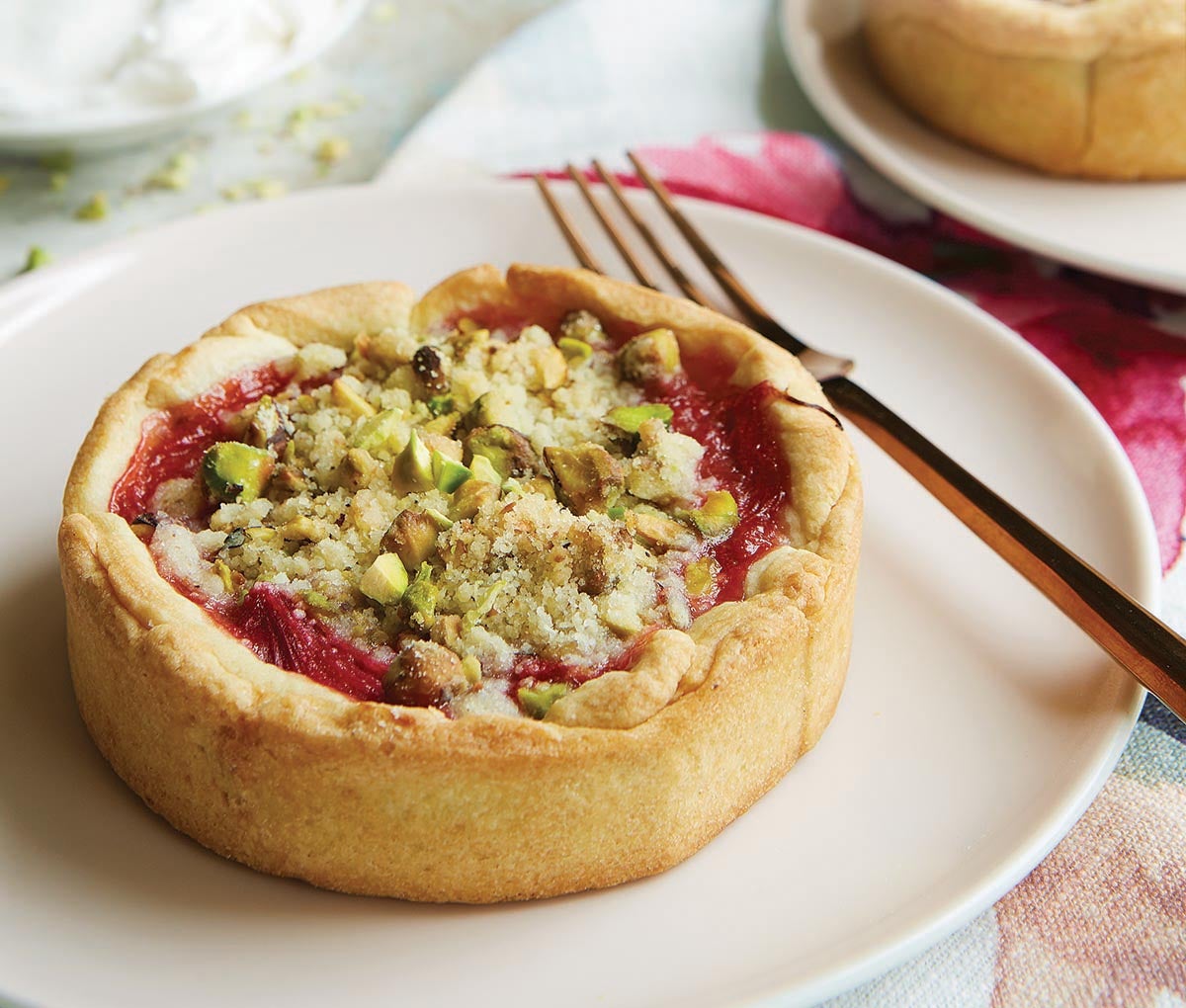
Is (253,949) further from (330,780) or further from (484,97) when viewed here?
(484,97)

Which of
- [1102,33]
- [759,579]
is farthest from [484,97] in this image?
[759,579]

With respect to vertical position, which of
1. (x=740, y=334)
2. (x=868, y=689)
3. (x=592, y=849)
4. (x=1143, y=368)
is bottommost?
(x=1143, y=368)

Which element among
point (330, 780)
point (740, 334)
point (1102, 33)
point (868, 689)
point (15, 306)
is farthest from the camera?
point (1102, 33)

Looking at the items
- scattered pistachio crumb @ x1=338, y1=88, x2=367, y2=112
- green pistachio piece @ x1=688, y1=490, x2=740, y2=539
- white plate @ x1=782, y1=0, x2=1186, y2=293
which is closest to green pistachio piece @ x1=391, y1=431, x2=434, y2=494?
green pistachio piece @ x1=688, y1=490, x2=740, y2=539

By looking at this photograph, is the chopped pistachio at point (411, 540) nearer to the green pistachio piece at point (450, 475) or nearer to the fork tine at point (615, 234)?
the green pistachio piece at point (450, 475)

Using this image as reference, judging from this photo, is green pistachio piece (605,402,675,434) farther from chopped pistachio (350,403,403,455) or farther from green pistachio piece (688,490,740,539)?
chopped pistachio (350,403,403,455)

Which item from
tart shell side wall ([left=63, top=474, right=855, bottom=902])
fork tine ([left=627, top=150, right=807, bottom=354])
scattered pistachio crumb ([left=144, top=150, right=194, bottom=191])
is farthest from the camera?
scattered pistachio crumb ([left=144, top=150, right=194, bottom=191])
